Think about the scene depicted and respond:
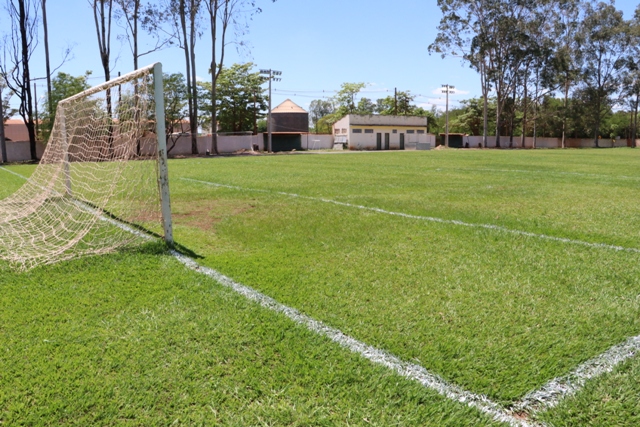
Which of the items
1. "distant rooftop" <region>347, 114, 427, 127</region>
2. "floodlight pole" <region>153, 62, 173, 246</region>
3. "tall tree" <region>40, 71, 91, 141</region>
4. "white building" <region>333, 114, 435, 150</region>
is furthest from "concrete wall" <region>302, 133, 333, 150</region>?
"floodlight pole" <region>153, 62, 173, 246</region>

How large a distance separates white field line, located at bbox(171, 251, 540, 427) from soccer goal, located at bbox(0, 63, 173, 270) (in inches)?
78.9

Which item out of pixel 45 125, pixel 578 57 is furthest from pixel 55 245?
pixel 578 57

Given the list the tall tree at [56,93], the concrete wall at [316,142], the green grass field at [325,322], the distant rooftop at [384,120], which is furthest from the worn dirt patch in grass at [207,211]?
the distant rooftop at [384,120]

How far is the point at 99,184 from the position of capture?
7.77 m

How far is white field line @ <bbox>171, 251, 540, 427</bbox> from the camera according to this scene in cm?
188

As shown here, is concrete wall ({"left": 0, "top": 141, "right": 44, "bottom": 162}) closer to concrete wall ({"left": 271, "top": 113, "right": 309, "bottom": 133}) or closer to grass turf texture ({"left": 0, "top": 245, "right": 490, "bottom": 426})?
grass turf texture ({"left": 0, "top": 245, "right": 490, "bottom": 426})

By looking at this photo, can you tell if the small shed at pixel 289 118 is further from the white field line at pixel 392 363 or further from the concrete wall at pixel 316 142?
the white field line at pixel 392 363

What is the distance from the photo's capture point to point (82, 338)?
8.20 ft

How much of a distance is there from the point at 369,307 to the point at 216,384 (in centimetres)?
118

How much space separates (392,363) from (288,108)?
6095 centimetres

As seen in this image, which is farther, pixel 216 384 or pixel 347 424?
pixel 216 384

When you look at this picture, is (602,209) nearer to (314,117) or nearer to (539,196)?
(539,196)

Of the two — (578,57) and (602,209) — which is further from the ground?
(578,57)

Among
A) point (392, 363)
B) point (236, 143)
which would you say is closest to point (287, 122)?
point (236, 143)
